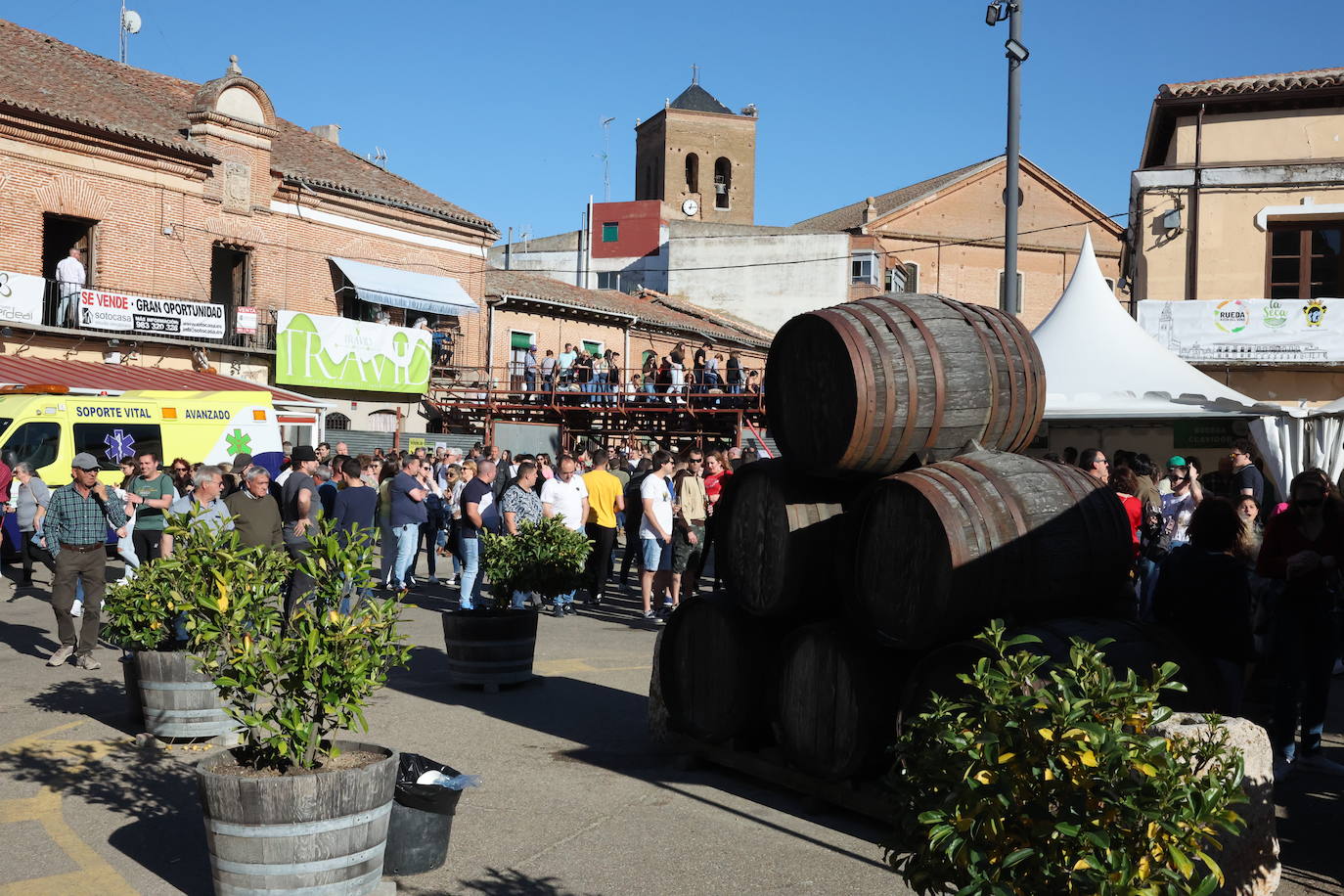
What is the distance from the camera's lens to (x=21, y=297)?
2427 cm

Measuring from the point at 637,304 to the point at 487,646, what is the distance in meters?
34.9

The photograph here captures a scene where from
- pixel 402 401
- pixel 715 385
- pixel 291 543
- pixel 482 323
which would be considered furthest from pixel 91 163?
pixel 291 543

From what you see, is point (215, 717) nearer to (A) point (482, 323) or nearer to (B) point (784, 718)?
(B) point (784, 718)

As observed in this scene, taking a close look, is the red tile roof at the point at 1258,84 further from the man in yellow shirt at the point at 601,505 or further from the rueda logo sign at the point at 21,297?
the rueda logo sign at the point at 21,297

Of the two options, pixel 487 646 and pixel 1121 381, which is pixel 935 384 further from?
pixel 1121 381

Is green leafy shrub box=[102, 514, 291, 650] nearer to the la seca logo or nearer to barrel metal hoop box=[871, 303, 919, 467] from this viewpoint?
barrel metal hoop box=[871, 303, 919, 467]

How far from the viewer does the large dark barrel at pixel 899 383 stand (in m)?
6.32

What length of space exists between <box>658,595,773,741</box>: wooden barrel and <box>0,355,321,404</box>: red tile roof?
1696cm

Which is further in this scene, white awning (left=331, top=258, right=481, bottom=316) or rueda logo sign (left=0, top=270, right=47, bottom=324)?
white awning (left=331, top=258, right=481, bottom=316)

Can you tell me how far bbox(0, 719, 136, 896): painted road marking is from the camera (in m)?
5.20

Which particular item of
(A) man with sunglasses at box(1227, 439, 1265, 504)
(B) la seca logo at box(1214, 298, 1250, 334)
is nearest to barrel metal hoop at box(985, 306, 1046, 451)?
(A) man with sunglasses at box(1227, 439, 1265, 504)

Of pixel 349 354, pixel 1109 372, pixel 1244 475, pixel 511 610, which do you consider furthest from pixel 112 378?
pixel 1244 475

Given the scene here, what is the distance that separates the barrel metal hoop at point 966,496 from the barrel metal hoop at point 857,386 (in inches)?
14.9

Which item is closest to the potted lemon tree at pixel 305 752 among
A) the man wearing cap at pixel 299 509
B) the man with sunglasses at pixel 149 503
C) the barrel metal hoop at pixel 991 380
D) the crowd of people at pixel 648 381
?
the barrel metal hoop at pixel 991 380
